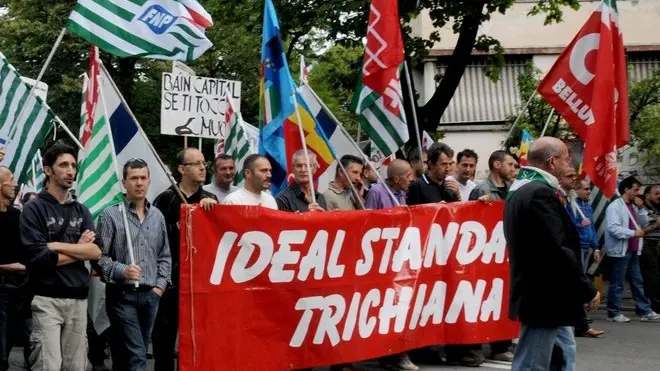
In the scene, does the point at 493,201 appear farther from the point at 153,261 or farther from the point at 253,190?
the point at 153,261

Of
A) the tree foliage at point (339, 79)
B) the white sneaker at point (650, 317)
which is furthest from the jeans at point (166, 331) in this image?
the tree foliage at point (339, 79)

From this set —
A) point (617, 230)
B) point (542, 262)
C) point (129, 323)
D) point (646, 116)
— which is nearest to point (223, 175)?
point (129, 323)

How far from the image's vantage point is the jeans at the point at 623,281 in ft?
50.9

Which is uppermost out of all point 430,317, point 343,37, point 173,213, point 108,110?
point 343,37

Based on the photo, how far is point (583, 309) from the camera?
739 centimetres

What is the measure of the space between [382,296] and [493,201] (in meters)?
1.64

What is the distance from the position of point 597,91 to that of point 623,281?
4.42m

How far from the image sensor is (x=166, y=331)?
30.8ft

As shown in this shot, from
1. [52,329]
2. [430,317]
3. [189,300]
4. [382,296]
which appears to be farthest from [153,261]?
[430,317]

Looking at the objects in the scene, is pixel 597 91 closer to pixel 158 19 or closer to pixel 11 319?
pixel 158 19

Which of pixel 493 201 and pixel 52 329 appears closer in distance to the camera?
pixel 52 329

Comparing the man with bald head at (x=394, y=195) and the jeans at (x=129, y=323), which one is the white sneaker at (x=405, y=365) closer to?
the man with bald head at (x=394, y=195)

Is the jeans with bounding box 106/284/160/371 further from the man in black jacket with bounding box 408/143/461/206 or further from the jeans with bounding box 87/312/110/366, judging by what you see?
the man in black jacket with bounding box 408/143/461/206

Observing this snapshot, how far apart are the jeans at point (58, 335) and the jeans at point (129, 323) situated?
375 mm
